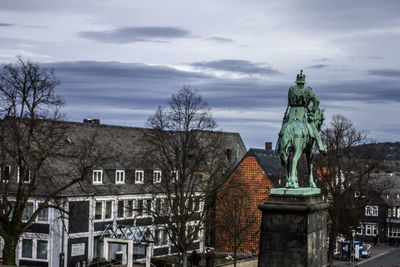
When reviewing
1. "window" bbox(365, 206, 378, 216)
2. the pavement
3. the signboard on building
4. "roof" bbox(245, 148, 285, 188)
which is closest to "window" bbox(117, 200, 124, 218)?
the signboard on building

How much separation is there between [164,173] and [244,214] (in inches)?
563

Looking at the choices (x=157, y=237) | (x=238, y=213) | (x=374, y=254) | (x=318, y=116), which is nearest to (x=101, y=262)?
(x=157, y=237)

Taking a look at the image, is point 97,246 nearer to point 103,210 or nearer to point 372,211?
point 103,210

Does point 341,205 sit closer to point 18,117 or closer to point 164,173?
point 164,173

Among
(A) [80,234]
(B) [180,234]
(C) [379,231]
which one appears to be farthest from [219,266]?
(C) [379,231]

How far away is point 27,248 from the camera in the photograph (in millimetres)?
49375

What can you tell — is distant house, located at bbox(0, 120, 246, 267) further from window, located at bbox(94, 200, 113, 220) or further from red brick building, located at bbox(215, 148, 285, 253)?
red brick building, located at bbox(215, 148, 285, 253)

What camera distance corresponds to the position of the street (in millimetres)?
63062

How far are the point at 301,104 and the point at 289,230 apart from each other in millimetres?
3684

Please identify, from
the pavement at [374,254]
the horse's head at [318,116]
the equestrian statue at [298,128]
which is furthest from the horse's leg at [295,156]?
the pavement at [374,254]

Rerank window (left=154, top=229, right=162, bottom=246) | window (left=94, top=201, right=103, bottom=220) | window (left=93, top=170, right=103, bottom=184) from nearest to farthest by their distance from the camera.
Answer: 1. window (left=154, top=229, right=162, bottom=246)
2. window (left=94, top=201, right=103, bottom=220)
3. window (left=93, top=170, right=103, bottom=184)

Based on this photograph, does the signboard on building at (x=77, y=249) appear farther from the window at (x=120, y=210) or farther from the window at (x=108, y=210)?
the window at (x=120, y=210)

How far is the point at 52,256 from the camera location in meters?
47.9

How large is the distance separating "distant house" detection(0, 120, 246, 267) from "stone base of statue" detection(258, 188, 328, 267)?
20534 mm
